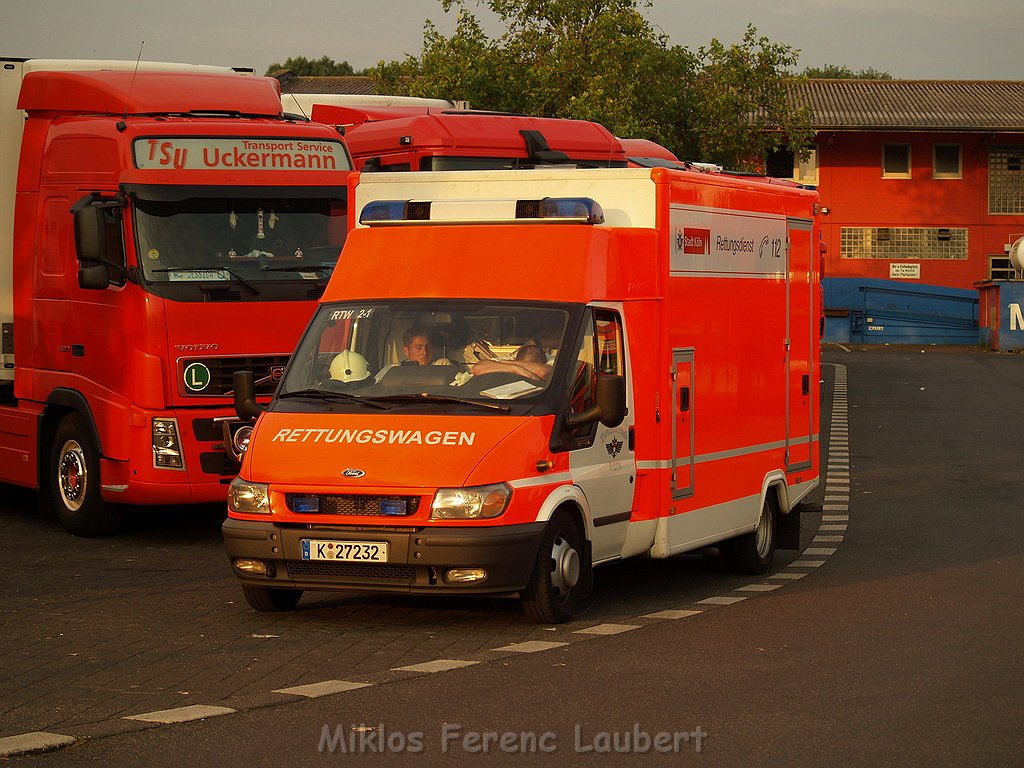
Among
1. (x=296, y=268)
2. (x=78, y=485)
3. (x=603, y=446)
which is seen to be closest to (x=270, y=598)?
(x=603, y=446)

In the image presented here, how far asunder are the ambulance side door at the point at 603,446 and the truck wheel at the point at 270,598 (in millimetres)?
1807

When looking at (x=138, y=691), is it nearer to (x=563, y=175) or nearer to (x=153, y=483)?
(x=563, y=175)

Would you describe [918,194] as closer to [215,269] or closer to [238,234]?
[238,234]

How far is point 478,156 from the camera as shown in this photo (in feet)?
60.8

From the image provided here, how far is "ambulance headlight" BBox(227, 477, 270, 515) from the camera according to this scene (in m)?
10.2

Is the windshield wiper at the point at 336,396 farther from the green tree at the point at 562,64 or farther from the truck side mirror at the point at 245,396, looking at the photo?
the green tree at the point at 562,64

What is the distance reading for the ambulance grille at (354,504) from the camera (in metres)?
→ 9.93

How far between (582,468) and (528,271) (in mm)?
1274

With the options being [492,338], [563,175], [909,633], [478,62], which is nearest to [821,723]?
[909,633]

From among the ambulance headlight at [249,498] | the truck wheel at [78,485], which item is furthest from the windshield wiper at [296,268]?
the ambulance headlight at [249,498]

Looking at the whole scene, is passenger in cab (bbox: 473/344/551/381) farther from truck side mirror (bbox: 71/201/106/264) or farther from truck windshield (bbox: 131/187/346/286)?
truck side mirror (bbox: 71/201/106/264)

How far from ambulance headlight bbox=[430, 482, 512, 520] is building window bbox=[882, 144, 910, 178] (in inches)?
2242

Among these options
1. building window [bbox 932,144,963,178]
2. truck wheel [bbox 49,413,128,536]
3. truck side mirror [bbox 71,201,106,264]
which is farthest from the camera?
building window [bbox 932,144,963,178]

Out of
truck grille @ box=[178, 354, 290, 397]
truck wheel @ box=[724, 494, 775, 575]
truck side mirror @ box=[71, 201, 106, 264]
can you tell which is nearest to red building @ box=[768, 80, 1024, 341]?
truck grille @ box=[178, 354, 290, 397]
